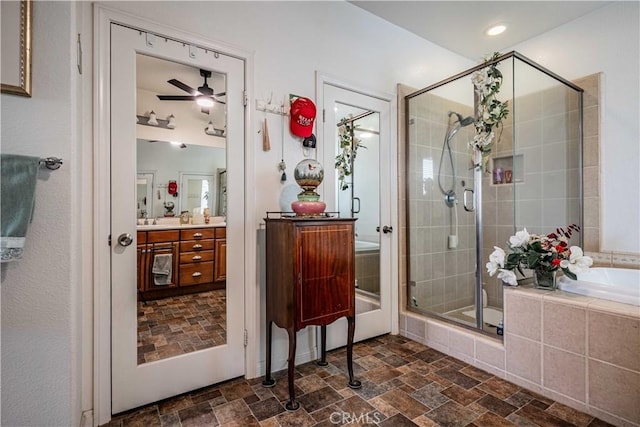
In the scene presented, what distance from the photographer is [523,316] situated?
1.89 meters

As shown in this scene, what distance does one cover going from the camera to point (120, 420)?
5.24 ft

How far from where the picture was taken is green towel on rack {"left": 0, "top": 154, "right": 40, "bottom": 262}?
3.53 feet

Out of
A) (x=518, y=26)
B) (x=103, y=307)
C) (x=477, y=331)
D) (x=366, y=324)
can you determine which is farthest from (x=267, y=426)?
(x=518, y=26)

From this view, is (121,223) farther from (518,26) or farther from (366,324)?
(518,26)

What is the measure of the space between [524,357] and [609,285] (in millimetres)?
654

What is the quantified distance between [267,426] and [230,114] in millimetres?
1827

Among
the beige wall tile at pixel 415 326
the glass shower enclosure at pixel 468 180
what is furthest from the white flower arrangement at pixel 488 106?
the beige wall tile at pixel 415 326

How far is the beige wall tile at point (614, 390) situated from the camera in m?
1.47

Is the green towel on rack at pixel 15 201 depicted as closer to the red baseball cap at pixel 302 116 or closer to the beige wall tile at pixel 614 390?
the red baseball cap at pixel 302 116

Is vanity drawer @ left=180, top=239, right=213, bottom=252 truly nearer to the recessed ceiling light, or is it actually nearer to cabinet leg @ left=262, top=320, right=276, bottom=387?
cabinet leg @ left=262, top=320, right=276, bottom=387

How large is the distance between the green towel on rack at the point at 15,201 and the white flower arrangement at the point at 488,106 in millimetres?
2614

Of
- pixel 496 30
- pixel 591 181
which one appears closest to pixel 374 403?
pixel 591 181

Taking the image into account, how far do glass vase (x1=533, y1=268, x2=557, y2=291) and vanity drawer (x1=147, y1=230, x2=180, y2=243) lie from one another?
7.72 ft

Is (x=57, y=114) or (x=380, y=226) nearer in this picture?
(x=57, y=114)
